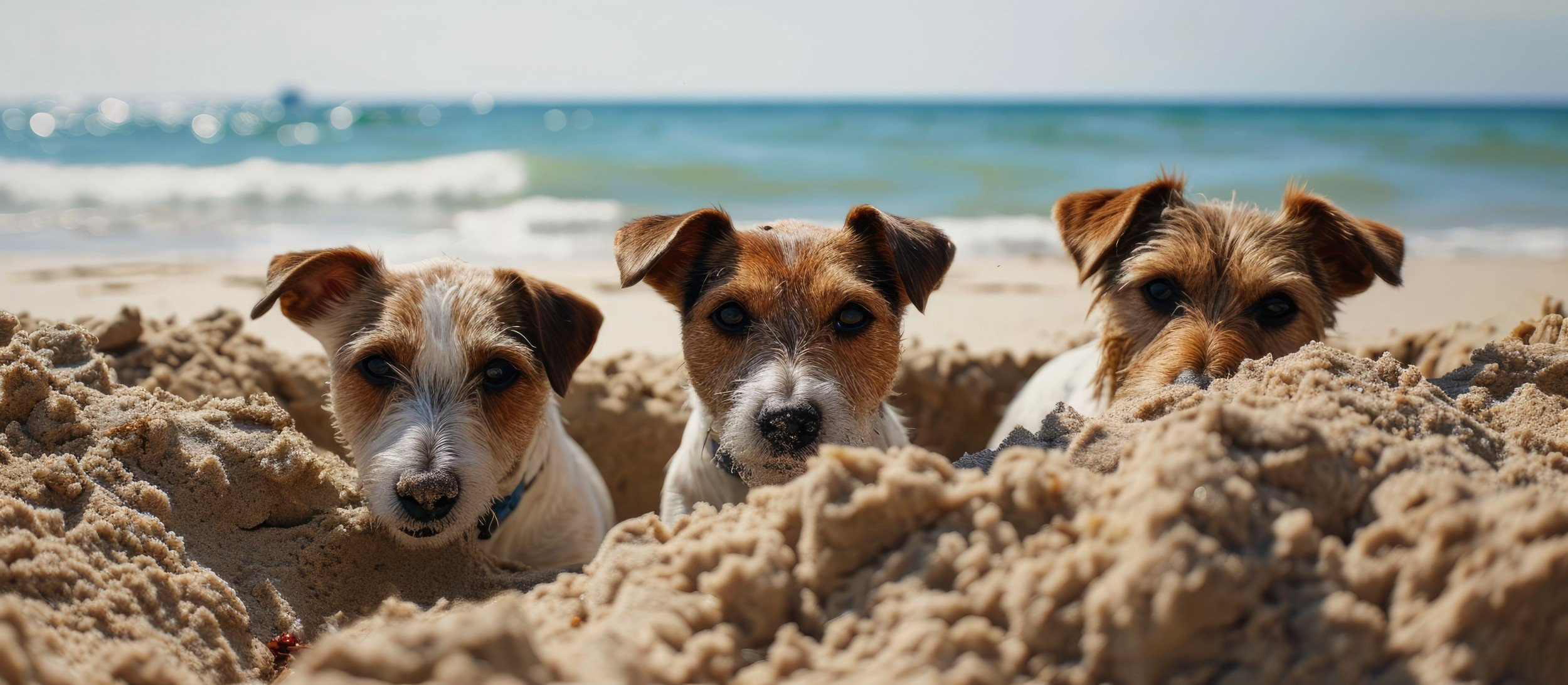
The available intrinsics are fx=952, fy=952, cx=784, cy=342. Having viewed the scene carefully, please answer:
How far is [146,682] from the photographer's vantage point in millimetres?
1773

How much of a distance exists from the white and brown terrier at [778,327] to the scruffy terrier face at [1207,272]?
2.59 ft

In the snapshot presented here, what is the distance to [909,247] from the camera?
3652 mm

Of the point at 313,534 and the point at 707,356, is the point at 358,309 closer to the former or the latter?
the point at 313,534

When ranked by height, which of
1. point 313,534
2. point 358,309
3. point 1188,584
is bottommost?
point 313,534

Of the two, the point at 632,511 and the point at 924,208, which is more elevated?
the point at 924,208

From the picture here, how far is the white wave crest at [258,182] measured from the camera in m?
15.9

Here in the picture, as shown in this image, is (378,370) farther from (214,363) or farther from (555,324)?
(214,363)

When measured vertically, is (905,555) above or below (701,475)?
above

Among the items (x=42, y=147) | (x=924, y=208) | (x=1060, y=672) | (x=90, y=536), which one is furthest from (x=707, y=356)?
(x=42, y=147)

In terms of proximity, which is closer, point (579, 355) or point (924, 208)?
point (579, 355)

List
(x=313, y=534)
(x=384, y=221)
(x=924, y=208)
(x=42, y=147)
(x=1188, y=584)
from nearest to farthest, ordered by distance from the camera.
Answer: (x=1188, y=584) → (x=313, y=534) → (x=384, y=221) → (x=924, y=208) → (x=42, y=147)

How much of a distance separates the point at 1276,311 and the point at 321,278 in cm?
371

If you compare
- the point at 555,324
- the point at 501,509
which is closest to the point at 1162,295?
the point at 555,324

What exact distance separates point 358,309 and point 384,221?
40.1 ft
